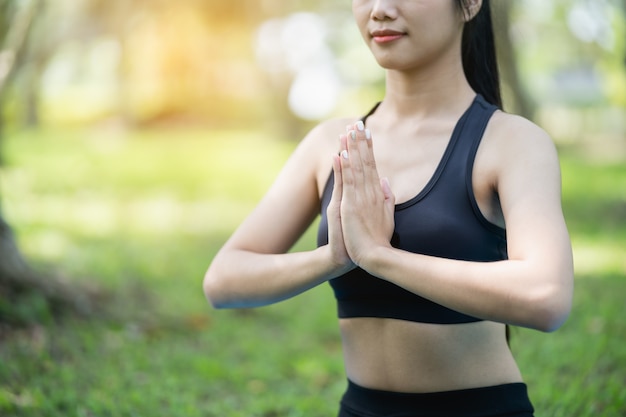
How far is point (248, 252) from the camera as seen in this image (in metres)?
2.04

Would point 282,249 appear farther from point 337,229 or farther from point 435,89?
point 435,89

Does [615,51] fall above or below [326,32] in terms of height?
below

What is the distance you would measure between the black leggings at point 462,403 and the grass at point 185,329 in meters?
1.36

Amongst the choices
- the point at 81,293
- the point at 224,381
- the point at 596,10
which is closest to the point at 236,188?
the point at 596,10

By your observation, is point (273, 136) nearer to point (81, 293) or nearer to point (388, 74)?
point (81, 293)

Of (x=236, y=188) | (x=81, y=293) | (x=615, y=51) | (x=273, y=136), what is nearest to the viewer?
(x=81, y=293)

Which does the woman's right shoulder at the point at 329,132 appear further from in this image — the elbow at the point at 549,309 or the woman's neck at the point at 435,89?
the elbow at the point at 549,309

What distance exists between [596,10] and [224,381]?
712 cm

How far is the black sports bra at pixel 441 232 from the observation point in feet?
5.93

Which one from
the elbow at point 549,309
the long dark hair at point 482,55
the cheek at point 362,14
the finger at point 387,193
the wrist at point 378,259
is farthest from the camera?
the long dark hair at point 482,55

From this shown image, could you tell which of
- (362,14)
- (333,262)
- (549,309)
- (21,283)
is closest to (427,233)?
(333,262)

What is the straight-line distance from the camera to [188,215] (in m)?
9.23

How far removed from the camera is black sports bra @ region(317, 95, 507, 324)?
5.93ft

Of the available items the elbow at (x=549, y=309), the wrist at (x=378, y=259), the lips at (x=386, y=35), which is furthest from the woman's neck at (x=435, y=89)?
the elbow at (x=549, y=309)
